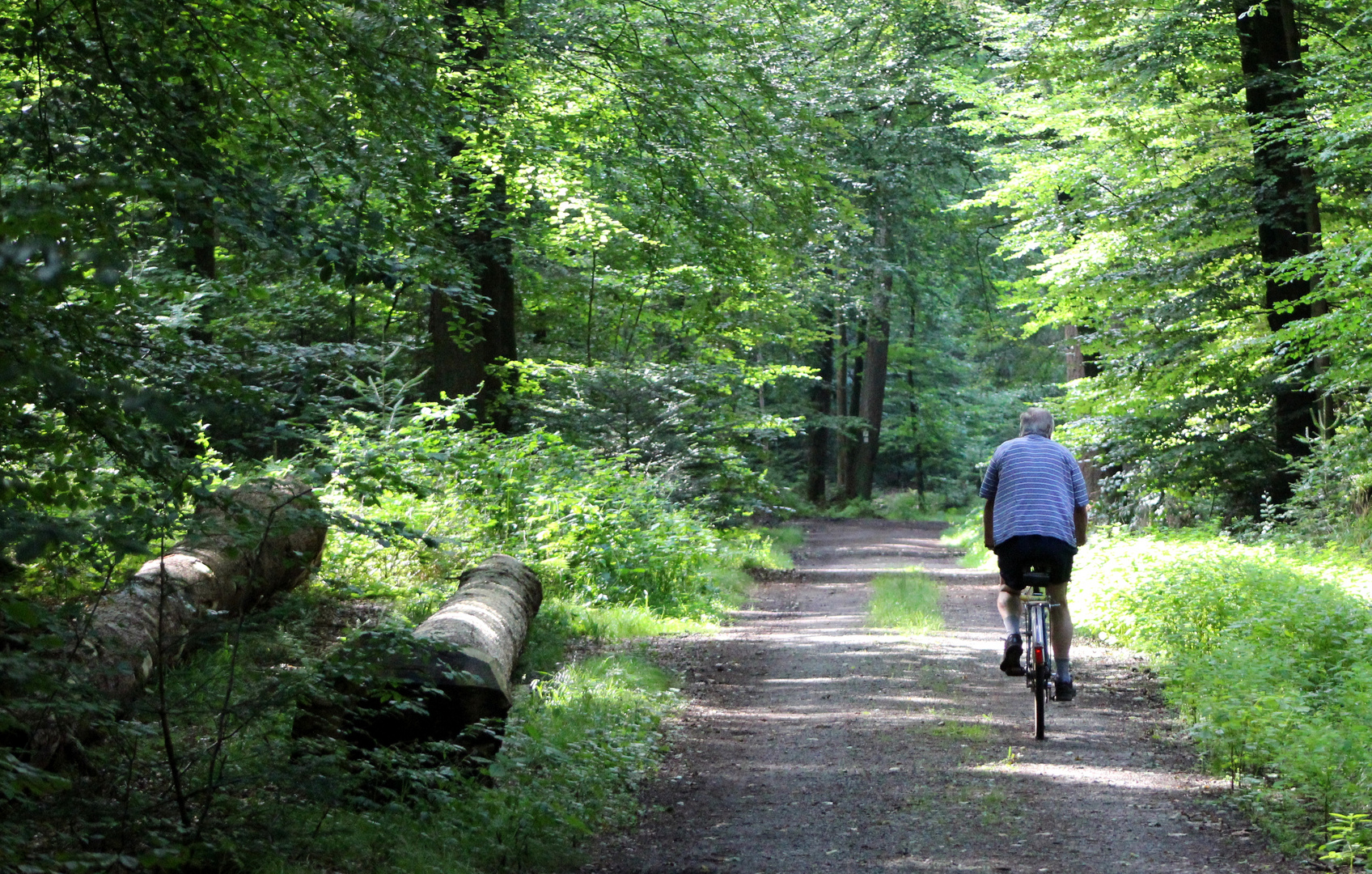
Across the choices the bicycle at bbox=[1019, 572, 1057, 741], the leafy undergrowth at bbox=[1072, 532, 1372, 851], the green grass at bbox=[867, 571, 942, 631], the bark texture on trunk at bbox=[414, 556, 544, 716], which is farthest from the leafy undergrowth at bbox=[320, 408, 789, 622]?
the bicycle at bbox=[1019, 572, 1057, 741]

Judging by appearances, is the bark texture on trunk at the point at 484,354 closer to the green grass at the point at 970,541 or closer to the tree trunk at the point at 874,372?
the green grass at the point at 970,541

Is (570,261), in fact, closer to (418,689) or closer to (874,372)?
(418,689)

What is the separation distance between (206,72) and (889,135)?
20798 mm

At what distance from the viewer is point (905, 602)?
49.2 ft

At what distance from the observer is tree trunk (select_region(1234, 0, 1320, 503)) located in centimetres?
1340

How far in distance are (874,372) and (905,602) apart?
74.4 ft

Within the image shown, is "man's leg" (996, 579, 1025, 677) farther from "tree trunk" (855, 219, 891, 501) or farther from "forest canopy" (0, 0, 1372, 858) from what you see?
"tree trunk" (855, 219, 891, 501)

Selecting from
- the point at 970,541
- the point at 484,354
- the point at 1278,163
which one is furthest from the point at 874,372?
the point at 1278,163

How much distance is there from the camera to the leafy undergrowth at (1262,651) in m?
5.93

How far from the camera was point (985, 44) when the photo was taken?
67.4 feet

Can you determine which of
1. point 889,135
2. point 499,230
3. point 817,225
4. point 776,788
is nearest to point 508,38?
point 499,230

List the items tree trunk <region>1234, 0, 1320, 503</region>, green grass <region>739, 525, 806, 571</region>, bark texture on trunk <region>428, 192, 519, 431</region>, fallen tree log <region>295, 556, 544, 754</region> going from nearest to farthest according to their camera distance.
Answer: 1. fallen tree log <region>295, 556, 544, 754</region>
2. tree trunk <region>1234, 0, 1320, 503</region>
3. bark texture on trunk <region>428, 192, 519, 431</region>
4. green grass <region>739, 525, 806, 571</region>

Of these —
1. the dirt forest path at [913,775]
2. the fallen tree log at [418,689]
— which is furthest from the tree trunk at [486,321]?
the fallen tree log at [418,689]

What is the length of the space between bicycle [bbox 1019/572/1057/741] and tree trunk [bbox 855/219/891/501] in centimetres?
2176
